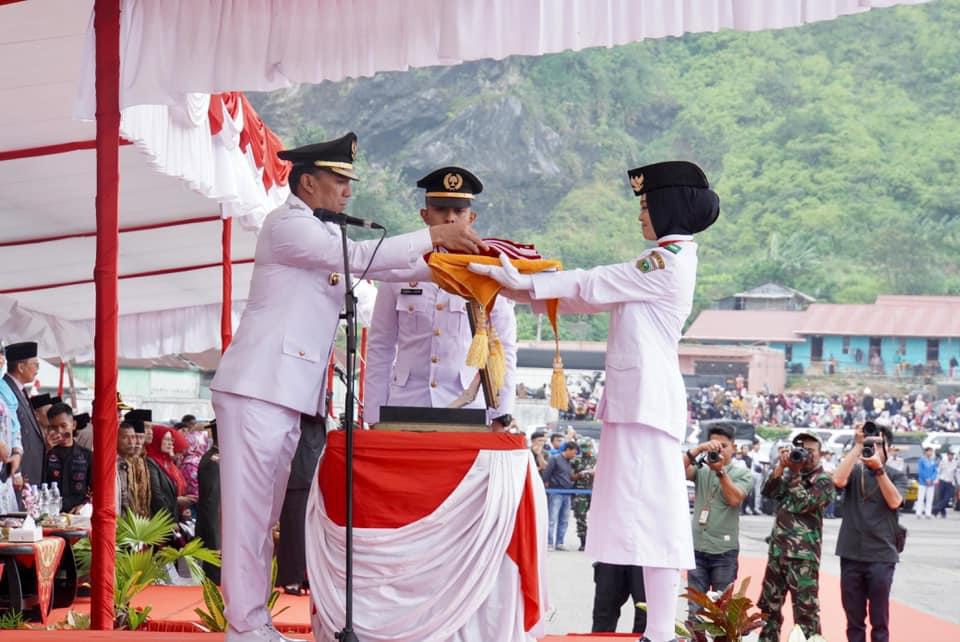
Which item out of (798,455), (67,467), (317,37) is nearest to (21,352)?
(67,467)

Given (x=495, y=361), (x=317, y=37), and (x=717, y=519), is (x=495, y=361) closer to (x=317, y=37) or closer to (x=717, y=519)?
(x=317, y=37)

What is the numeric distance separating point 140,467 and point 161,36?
4506 millimetres

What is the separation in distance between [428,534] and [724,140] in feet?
276

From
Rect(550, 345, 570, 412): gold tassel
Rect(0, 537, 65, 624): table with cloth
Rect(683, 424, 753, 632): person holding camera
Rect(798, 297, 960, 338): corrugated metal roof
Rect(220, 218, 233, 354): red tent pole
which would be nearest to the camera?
Rect(550, 345, 570, 412): gold tassel

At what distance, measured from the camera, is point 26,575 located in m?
6.62

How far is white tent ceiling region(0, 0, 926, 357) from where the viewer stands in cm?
509

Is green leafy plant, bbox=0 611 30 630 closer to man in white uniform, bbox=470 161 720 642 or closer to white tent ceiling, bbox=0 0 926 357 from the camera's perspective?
white tent ceiling, bbox=0 0 926 357

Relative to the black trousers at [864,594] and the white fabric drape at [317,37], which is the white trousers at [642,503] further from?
the black trousers at [864,594]

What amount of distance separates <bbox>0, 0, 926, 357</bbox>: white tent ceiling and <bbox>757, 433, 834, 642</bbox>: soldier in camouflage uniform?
11.1ft

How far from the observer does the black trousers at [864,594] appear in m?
7.73

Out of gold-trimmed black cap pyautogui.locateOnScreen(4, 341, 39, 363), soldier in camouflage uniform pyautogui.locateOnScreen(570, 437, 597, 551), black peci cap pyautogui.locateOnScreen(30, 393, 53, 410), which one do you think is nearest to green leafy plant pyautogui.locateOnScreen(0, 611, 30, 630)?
gold-trimmed black cap pyautogui.locateOnScreen(4, 341, 39, 363)

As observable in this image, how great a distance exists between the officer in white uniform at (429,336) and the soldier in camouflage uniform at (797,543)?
3119 mm

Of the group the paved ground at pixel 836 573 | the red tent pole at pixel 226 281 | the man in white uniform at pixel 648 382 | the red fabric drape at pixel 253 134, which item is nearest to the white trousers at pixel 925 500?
the paved ground at pixel 836 573

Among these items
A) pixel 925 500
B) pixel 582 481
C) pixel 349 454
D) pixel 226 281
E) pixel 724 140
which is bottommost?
pixel 925 500
